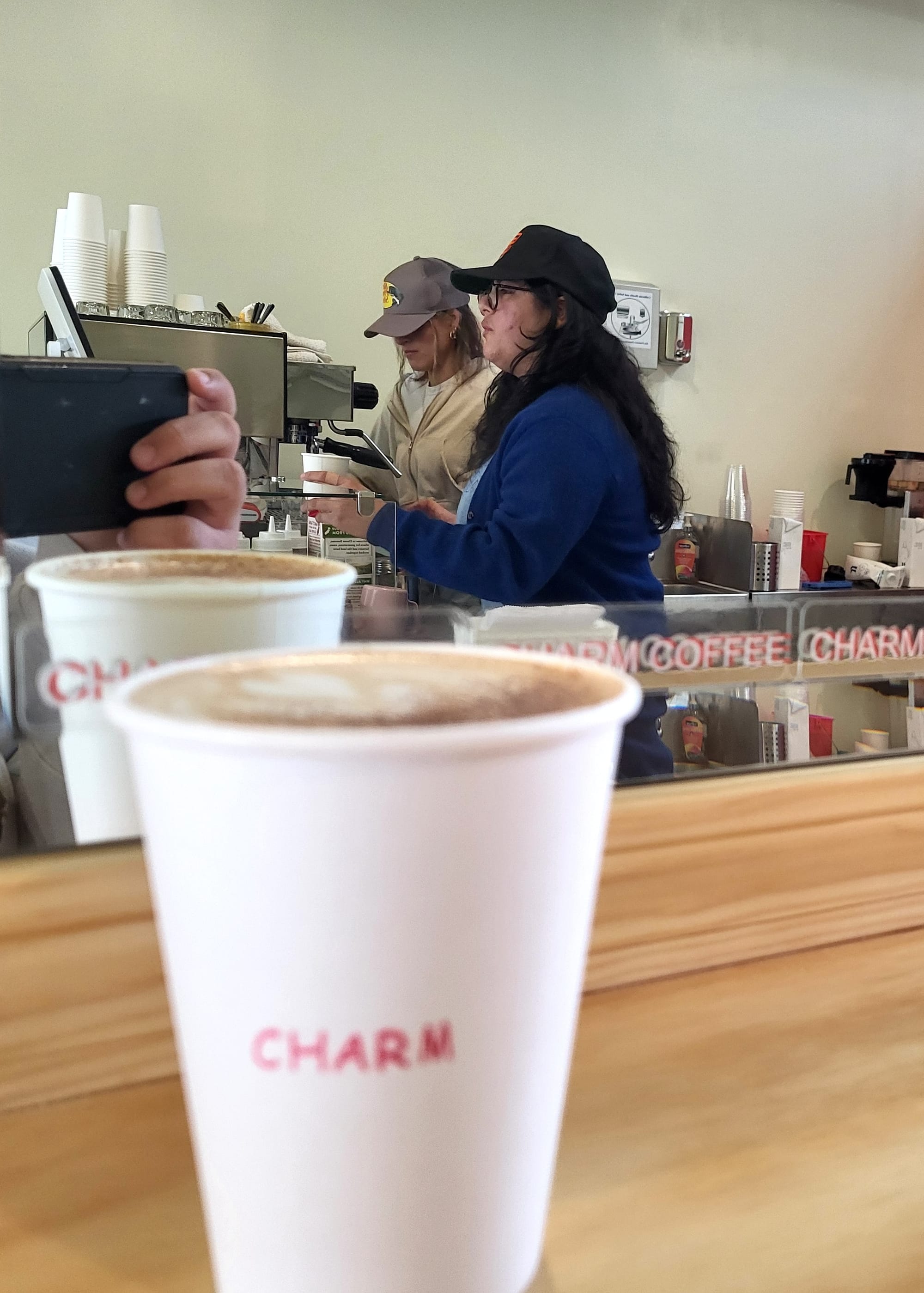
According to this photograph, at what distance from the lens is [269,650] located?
1.51ft

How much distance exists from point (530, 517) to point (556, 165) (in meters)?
2.71

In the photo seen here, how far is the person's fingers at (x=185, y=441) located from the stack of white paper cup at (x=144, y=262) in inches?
72.5

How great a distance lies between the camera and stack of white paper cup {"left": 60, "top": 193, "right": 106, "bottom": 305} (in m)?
2.15

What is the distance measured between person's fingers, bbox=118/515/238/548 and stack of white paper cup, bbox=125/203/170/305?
6.05 feet

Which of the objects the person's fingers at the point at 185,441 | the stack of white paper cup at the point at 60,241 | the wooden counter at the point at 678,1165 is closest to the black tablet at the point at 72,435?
the person's fingers at the point at 185,441

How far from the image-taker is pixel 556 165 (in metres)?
3.48

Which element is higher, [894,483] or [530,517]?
[894,483]

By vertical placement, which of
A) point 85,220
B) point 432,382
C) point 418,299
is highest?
point 85,220

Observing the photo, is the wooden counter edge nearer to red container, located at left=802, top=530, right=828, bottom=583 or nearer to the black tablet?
the black tablet

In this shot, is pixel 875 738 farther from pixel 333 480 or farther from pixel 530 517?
pixel 530 517

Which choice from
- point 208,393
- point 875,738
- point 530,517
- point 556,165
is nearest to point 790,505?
point 556,165

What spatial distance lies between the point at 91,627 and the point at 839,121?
14.3 feet

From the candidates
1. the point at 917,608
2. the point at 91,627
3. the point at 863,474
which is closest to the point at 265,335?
the point at 91,627

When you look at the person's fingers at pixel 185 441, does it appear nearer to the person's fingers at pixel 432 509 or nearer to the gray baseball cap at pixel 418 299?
the person's fingers at pixel 432 509
